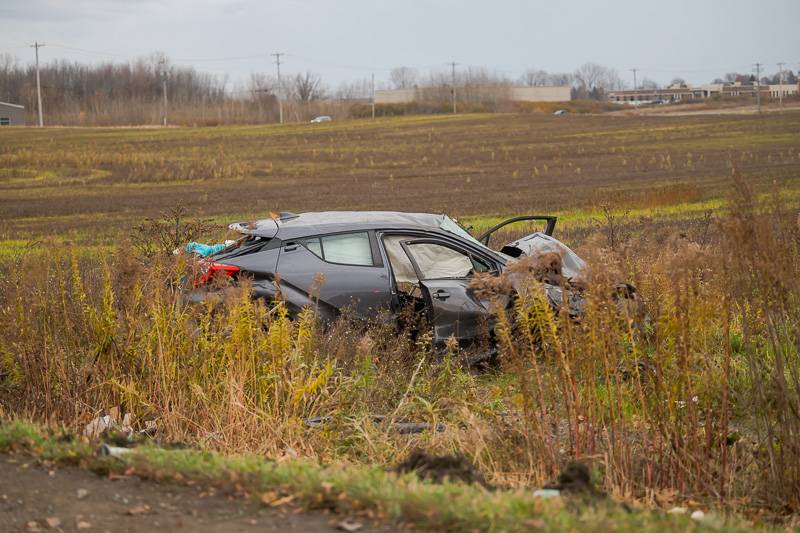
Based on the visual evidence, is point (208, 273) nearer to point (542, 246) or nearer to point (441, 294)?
point (441, 294)

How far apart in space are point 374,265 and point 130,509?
5.17m

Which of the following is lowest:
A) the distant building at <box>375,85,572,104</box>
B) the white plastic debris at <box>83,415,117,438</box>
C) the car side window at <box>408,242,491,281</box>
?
the white plastic debris at <box>83,415,117,438</box>

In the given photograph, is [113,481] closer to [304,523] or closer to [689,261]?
[304,523]

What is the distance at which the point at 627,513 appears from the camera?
15.3 ft

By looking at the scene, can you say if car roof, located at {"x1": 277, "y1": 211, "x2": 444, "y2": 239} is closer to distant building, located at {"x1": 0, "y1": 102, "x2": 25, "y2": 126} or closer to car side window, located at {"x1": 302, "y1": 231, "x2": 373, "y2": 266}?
car side window, located at {"x1": 302, "y1": 231, "x2": 373, "y2": 266}

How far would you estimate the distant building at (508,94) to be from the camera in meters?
152

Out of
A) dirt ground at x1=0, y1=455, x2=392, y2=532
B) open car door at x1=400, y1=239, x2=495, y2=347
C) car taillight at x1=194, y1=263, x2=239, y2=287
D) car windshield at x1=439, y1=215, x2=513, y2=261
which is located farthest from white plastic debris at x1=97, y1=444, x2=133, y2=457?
car windshield at x1=439, y1=215, x2=513, y2=261

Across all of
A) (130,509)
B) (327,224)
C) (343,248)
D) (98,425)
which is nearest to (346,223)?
(327,224)

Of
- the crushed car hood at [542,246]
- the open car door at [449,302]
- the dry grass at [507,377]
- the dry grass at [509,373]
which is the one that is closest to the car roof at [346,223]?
the open car door at [449,302]

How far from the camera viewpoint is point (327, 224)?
32.7ft

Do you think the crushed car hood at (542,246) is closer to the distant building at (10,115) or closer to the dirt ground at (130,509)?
the dirt ground at (130,509)

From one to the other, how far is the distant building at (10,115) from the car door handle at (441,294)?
4513 inches

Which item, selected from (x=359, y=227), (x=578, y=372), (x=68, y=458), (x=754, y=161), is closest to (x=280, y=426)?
(x=68, y=458)

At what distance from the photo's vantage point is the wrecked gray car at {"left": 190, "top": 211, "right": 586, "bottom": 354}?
367 inches
